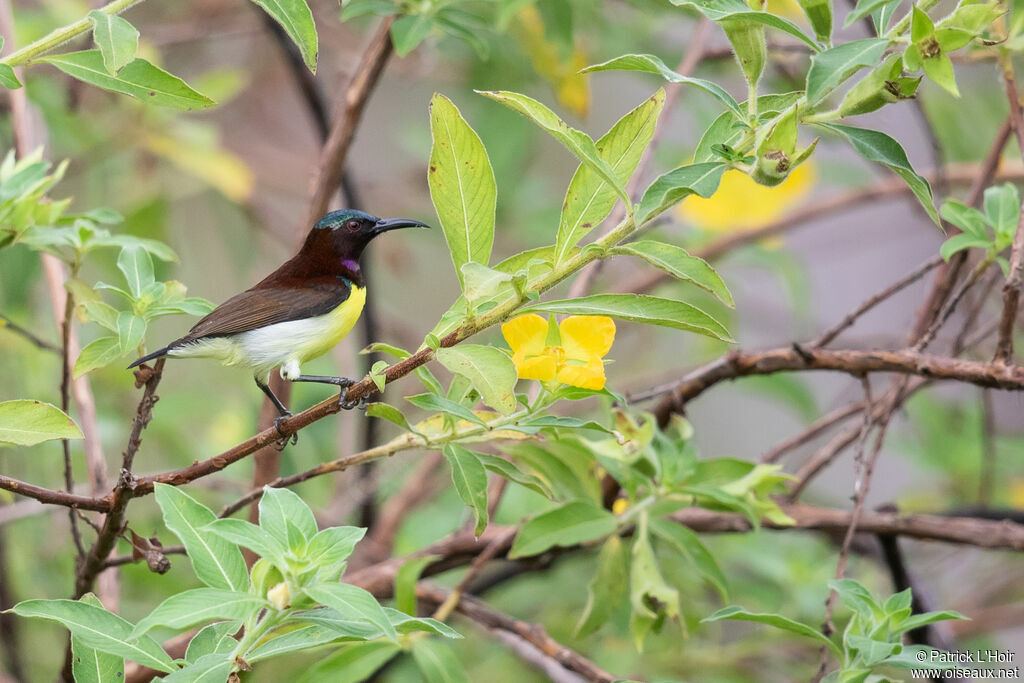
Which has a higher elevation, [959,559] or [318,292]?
[318,292]

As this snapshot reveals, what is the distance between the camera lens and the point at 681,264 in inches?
32.7

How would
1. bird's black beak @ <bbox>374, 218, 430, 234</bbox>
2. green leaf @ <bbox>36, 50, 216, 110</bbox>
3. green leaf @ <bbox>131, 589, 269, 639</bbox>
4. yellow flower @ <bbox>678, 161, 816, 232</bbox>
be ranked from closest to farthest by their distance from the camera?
green leaf @ <bbox>131, 589, 269, 639</bbox>, green leaf @ <bbox>36, 50, 216, 110</bbox>, bird's black beak @ <bbox>374, 218, 430, 234</bbox>, yellow flower @ <bbox>678, 161, 816, 232</bbox>

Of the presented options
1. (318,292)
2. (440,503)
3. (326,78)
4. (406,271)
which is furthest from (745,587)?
(326,78)

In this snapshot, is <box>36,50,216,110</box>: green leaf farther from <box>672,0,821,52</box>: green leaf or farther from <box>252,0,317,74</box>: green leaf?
<box>672,0,821,52</box>: green leaf

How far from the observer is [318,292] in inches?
56.6

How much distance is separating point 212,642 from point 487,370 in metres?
0.38

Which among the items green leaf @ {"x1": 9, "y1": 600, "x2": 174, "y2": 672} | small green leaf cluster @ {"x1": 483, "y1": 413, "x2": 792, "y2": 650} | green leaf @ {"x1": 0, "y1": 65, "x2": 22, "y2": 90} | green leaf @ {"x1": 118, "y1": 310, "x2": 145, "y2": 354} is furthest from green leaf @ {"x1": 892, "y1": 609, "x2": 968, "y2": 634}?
green leaf @ {"x1": 0, "y1": 65, "x2": 22, "y2": 90}

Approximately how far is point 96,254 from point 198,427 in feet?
4.91

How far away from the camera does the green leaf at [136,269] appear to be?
3.47 ft

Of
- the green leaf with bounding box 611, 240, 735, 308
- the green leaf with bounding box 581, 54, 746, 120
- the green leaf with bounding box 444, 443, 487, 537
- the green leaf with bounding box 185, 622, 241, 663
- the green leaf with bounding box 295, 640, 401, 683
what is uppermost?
the green leaf with bounding box 581, 54, 746, 120

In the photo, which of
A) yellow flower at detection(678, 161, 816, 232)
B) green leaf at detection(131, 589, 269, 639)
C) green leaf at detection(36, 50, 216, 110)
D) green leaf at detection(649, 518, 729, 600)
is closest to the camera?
green leaf at detection(131, 589, 269, 639)

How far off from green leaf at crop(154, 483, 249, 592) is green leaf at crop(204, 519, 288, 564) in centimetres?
7

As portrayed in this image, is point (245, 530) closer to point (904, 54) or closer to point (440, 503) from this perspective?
point (904, 54)

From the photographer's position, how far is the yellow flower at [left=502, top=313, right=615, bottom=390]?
89 centimetres
